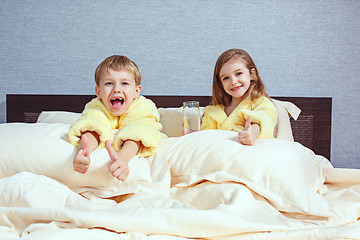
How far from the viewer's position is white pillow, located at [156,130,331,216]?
890 mm

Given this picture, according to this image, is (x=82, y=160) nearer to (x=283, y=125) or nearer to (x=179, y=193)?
(x=179, y=193)

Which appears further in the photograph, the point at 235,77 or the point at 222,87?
the point at 222,87

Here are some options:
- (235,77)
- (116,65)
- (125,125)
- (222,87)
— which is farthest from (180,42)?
(125,125)

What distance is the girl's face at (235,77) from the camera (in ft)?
4.86

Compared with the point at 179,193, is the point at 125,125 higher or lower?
higher

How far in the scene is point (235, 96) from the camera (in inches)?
59.7

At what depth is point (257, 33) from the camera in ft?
6.77

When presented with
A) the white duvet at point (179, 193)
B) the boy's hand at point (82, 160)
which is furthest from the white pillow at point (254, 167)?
the boy's hand at point (82, 160)

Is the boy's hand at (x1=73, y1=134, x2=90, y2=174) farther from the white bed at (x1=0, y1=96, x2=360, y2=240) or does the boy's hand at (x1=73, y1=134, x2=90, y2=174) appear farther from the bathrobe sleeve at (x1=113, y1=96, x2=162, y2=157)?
the bathrobe sleeve at (x1=113, y1=96, x2=162, y2=157)

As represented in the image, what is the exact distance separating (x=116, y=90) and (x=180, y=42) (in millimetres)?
893

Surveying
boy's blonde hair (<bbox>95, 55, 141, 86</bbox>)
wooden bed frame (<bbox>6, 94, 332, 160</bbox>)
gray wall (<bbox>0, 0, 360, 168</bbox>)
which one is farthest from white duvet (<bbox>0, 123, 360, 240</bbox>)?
gray wall (<bbox>0, 0, 360, 168</bbox>)

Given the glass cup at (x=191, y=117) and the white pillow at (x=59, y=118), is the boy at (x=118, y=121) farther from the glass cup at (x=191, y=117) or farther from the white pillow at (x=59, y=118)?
the white pillow at (x=59, y=118)

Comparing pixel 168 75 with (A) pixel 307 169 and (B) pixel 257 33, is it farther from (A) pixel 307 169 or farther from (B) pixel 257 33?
(A) pixel 307 169

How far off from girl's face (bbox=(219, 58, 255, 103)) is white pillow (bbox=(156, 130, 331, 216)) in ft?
1.33
